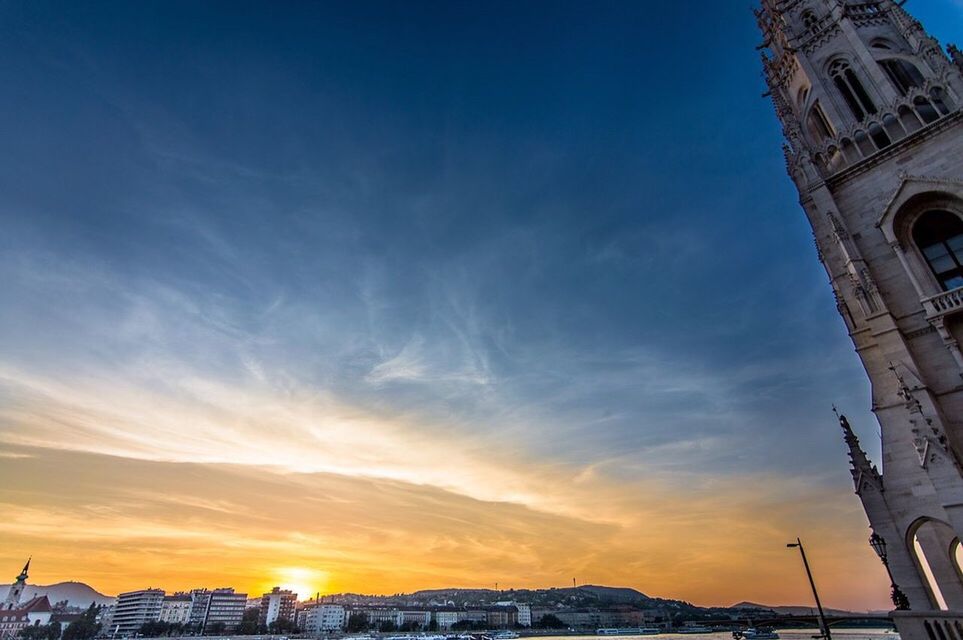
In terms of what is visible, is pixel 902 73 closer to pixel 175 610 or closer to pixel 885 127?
pixel 885 127

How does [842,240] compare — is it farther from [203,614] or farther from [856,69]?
[203,614]

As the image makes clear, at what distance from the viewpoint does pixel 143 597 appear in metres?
179

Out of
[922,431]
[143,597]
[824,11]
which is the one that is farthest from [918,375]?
[143,597]

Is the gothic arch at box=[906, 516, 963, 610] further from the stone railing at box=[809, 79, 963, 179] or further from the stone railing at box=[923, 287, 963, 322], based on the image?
the stone railing at box=[809, 79, 963, 179]

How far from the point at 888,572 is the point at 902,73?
2394 cm

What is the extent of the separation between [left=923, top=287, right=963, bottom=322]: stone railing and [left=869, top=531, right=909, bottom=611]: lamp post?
8.24 metres

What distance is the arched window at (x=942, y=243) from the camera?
62.0ft

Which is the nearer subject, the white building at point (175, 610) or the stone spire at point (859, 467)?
the stone spire at point (859, 467)

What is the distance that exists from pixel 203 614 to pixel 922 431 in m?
248

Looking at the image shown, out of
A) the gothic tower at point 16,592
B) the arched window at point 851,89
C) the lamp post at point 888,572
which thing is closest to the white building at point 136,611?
the gothic tower at point 16,592

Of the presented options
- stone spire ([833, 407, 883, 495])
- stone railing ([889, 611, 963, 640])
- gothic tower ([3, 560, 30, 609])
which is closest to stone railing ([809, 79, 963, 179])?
stone spire ([833, 407, 883, 495])

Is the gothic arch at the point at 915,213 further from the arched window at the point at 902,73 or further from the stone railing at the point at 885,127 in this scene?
the arched window at the point at 902,73

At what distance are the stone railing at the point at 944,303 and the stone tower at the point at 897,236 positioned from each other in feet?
0.12

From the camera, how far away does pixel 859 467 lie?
17.4 m
